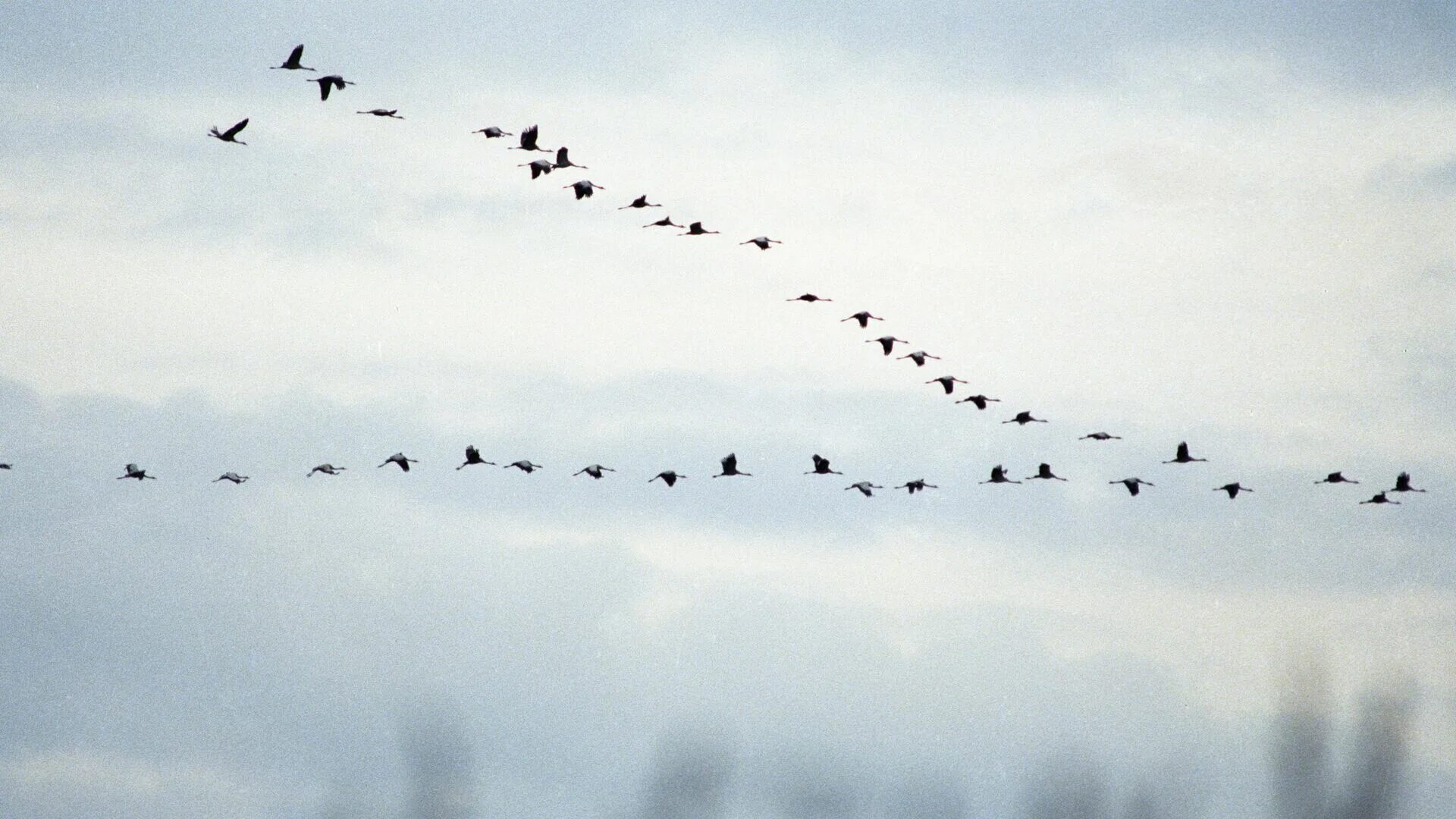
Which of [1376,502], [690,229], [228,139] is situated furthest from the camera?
[1376,502]

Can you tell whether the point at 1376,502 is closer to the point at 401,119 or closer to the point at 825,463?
the point at 825,463

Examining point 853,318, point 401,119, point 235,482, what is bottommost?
point 235,482

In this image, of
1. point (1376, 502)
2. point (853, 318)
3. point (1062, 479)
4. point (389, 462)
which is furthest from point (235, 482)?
point (1376, 502)

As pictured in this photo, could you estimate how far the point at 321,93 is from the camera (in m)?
125

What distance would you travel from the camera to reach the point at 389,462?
14700 cm

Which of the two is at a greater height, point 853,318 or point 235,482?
point 853,318

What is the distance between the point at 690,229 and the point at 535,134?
11940 millimetres

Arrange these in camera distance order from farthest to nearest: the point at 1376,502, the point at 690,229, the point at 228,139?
the point at 1376,502
the point at 690,229
the point at 228,139

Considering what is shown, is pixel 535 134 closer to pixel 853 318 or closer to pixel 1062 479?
pixel 853 318

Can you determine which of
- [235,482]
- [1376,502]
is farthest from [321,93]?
[1376,502]

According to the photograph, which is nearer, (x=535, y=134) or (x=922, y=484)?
(x=535, y=134)

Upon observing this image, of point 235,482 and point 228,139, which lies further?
point 235,482

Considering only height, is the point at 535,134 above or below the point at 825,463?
above

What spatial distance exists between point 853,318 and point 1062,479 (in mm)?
18852
